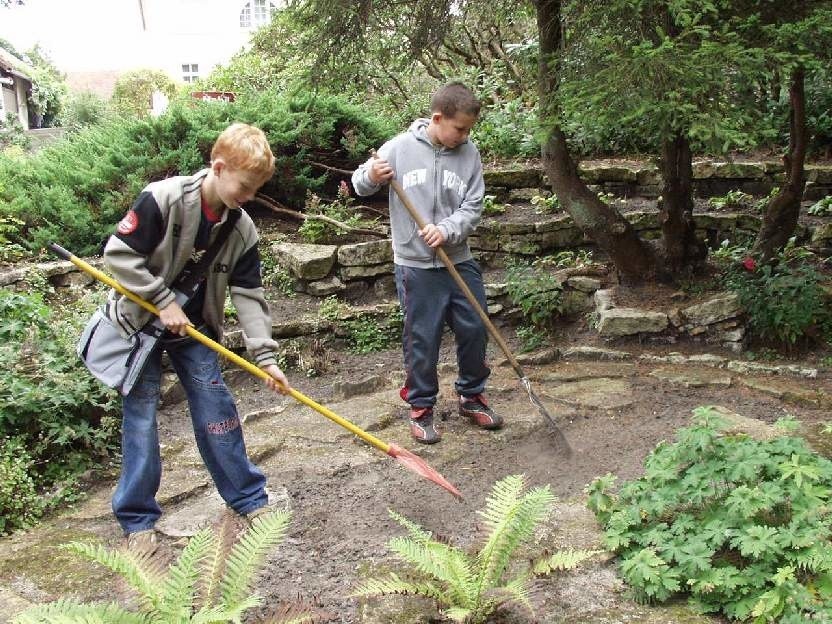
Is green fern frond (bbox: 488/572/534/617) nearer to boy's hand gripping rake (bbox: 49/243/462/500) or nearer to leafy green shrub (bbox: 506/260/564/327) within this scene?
boy's hand gripping rake (bbox: 49/243/462/500)

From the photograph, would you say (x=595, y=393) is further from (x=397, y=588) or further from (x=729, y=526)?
(x=397, y=588)

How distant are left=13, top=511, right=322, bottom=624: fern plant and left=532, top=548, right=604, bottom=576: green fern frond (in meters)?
0.78

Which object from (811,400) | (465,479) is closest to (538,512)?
(465,479)

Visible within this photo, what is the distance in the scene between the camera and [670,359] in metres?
5.35

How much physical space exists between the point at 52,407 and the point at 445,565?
97.5 inches

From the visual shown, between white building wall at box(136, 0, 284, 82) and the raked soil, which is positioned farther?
white building wall at box(136, 0, 284, 82)

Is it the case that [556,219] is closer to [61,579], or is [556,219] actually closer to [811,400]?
[811,400]

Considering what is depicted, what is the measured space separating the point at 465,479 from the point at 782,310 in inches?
104

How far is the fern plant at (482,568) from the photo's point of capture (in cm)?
247

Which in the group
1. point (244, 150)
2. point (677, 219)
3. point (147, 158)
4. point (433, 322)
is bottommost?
point (433, 322)

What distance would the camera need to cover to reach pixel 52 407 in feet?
13.2

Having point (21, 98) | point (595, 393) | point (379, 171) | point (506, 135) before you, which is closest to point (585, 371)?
point (595, 393)

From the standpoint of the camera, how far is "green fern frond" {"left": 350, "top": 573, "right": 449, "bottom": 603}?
2.51 metres

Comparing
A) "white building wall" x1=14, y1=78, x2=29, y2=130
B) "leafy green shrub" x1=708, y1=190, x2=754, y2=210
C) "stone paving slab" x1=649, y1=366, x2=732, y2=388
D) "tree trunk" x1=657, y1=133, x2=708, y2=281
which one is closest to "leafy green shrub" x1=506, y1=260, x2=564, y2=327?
"tree trunk" x1=657, y1=133, x2=708, y2=281
